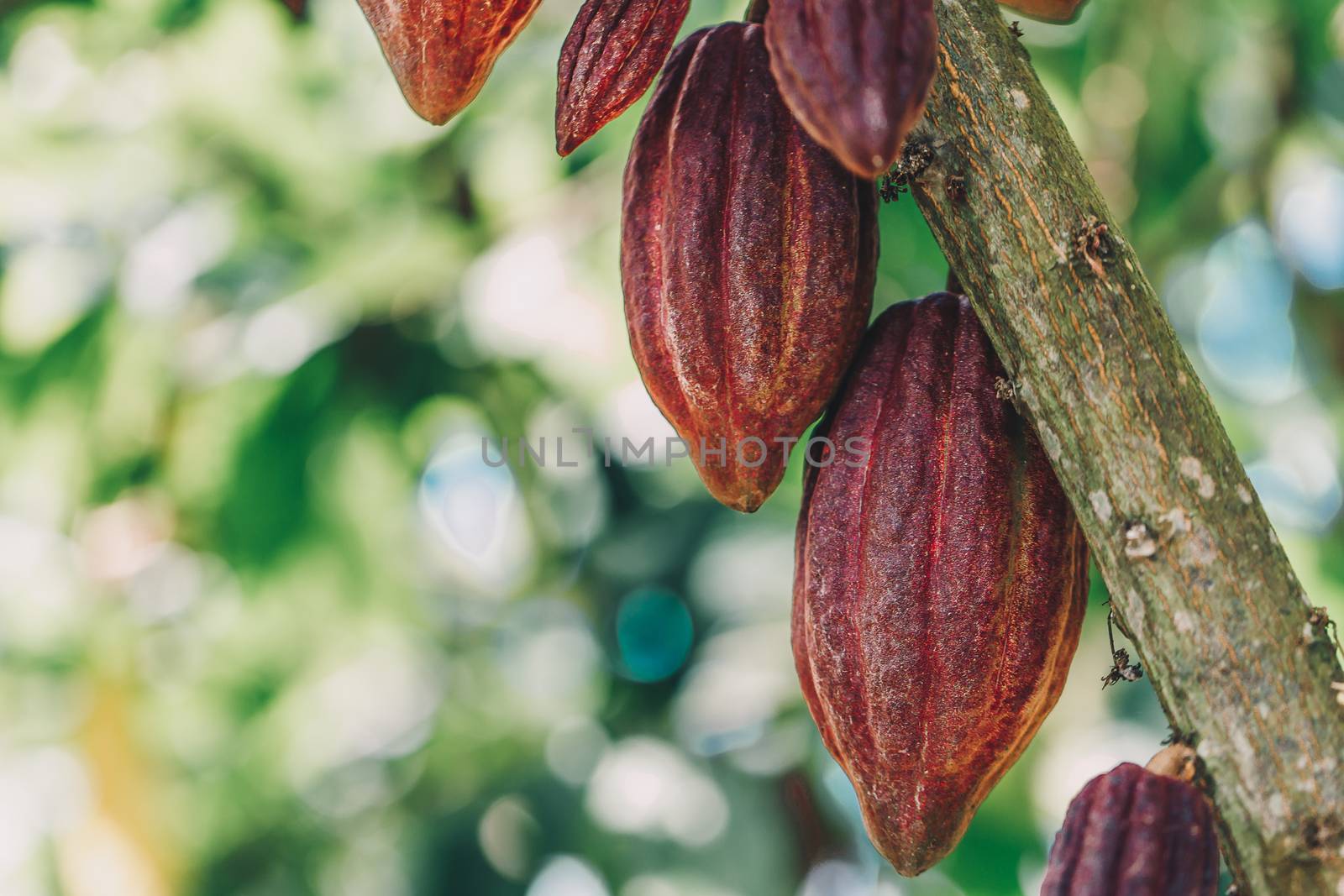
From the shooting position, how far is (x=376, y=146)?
7.18 ft

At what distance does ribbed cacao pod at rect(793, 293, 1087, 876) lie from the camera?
674 millimetres

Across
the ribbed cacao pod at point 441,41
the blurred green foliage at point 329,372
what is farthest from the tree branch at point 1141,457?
the blurred green foliage at point 329,372

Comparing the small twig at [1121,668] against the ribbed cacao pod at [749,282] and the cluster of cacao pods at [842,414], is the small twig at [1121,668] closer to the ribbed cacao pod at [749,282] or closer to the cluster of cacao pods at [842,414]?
the cluster of cacao pods at [842,414]

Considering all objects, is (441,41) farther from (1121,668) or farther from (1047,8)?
(1121,668)

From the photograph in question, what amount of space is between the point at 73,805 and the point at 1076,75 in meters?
2.33

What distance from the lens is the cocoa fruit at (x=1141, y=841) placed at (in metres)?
0.54

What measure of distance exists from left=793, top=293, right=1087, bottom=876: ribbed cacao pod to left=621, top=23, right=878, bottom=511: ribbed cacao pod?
0.04 metres

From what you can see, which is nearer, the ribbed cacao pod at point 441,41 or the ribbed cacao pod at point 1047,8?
the ribbed cacao pod at point 441,41

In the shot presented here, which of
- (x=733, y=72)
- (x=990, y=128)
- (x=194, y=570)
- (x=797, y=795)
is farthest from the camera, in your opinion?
(x=797, y=795)

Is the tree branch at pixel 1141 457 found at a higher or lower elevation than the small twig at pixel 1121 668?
higher

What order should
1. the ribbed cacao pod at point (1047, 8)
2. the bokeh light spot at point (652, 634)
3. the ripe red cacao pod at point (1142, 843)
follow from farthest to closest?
the bokeh light spot at point (652, 634)
the ribbed cacao pod at point (1047, 8)
the ripe red cacao pod at point (1142, 843)

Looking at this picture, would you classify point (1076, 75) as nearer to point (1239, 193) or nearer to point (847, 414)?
point (1239, 193)

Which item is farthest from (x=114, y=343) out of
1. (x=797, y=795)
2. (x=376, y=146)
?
(x=797, y=795)

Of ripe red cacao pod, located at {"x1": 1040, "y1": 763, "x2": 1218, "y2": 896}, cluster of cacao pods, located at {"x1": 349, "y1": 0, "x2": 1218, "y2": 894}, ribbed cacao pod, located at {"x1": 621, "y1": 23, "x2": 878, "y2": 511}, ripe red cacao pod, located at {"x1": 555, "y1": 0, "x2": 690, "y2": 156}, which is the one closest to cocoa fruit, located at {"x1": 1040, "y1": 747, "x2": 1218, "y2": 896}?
ripe red cacao pod, located at {"x1": 1040, "y1": 763, "x2": 1218, "y2": 896}
